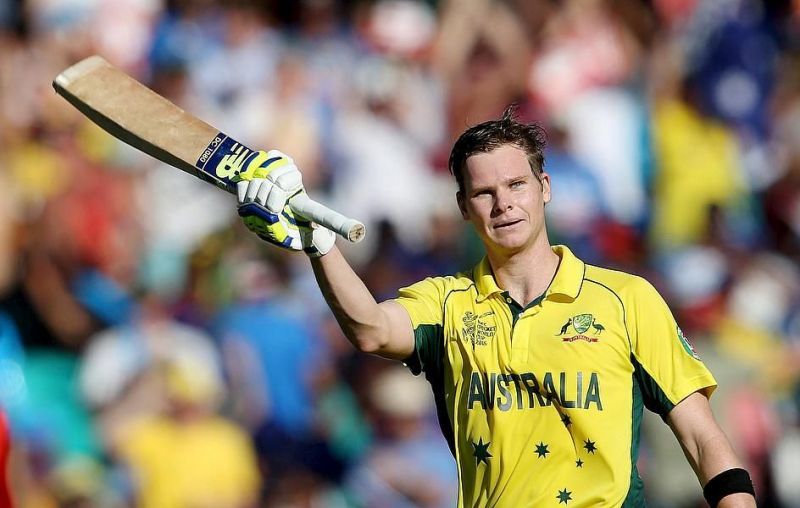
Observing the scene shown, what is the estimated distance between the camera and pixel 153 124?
3.45m

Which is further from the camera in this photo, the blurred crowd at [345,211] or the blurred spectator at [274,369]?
the blurred spectator at [274,369]

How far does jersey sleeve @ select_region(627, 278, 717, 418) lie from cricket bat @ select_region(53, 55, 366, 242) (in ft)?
3.65

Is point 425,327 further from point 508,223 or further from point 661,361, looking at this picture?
point 661,361

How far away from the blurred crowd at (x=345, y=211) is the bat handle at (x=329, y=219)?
3182 millimetres

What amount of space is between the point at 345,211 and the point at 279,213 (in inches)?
153

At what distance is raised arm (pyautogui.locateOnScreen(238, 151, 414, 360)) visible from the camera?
2.99m

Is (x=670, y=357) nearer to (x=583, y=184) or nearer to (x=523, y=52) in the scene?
(x=583, y=184)

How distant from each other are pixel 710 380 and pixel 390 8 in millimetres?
4658

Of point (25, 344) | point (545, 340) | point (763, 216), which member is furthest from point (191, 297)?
point (545, 340)

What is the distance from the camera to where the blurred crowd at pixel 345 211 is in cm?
619

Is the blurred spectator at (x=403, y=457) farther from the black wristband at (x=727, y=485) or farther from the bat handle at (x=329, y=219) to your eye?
the bat handle at (x=329, y=219)

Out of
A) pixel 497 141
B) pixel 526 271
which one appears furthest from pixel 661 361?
pixel 497 141

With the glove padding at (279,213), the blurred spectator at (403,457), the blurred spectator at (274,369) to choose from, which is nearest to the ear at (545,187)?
the glove padding at (279,213)

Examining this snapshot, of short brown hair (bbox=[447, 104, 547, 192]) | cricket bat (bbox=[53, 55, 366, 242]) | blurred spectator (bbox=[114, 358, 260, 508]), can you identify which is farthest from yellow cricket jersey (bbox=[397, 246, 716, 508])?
blurred spectator (bbox=[114, 358, 260, 508])
